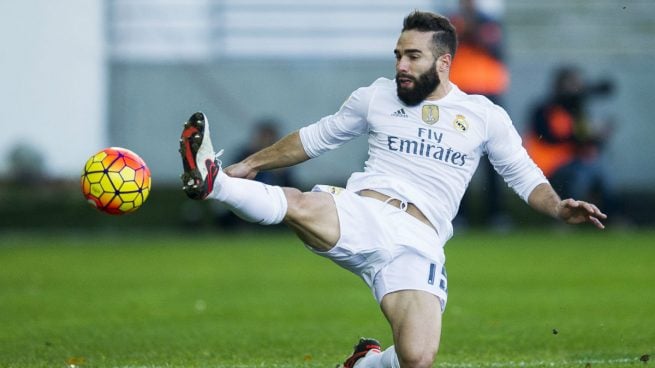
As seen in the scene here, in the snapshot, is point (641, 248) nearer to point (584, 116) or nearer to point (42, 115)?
point (584, 116)

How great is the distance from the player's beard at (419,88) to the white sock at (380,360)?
4.58 feet

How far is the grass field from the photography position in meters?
8.73

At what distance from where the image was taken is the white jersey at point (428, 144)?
7.48 metres

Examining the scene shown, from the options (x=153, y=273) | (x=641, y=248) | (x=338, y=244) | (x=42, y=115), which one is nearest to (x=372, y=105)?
(x=338, y=244)

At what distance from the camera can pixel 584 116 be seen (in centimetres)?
2123

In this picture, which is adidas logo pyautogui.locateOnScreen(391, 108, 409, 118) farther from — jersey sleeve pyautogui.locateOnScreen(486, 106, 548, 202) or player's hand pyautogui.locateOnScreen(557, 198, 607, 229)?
player's hand pyautogui.locateOnScreen(557, 198, 607, 229)

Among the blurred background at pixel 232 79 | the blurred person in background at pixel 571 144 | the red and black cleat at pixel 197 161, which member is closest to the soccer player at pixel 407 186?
the red and black cleat at pixel 197 161

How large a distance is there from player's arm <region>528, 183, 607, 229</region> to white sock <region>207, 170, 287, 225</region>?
1.58 m

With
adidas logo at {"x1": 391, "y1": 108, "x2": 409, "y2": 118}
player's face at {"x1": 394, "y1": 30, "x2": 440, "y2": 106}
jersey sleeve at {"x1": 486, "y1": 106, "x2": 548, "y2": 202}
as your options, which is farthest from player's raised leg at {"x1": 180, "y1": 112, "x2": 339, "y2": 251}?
jersey sleeve at {"x1": 486, "y1": 106, "x2": 548, "y2": 202}

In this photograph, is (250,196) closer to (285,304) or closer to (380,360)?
(380,360)

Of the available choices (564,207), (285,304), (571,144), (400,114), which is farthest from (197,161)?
(571,144)

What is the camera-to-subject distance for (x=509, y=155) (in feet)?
25.0

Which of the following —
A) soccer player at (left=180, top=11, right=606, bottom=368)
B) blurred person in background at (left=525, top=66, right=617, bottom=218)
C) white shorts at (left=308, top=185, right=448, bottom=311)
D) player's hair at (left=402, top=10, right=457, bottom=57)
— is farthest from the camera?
blurred person in background at (left=525, top=66, right=617, bottom=218)

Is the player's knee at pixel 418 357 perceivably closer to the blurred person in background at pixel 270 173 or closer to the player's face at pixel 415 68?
the player's face at pixel 415 68
